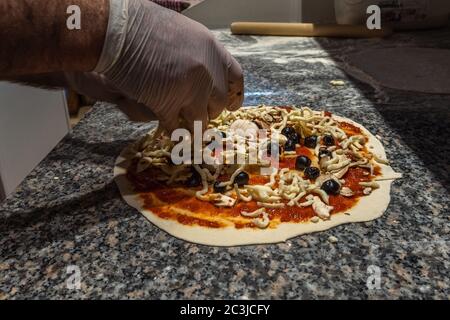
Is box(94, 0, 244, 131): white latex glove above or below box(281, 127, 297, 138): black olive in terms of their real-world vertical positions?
above

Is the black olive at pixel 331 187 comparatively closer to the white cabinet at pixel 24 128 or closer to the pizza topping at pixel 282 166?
the pizza topping at pixel 282 166

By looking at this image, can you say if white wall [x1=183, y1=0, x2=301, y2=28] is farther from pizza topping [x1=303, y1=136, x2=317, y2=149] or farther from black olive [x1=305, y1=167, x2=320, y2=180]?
black olive [x1=305, y1=167, x2=320, y2=180]

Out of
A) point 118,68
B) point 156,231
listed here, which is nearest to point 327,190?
point 156,231

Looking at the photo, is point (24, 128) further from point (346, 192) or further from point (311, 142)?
point (346, 192)

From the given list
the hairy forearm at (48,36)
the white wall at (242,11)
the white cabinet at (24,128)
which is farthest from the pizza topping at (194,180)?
the white wall at (242,11)

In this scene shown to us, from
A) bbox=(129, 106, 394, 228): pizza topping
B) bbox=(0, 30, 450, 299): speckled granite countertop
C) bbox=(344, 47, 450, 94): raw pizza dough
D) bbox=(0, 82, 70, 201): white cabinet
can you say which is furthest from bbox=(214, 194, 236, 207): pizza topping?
bbox=(0, 82, 70, 201): white cabinet
